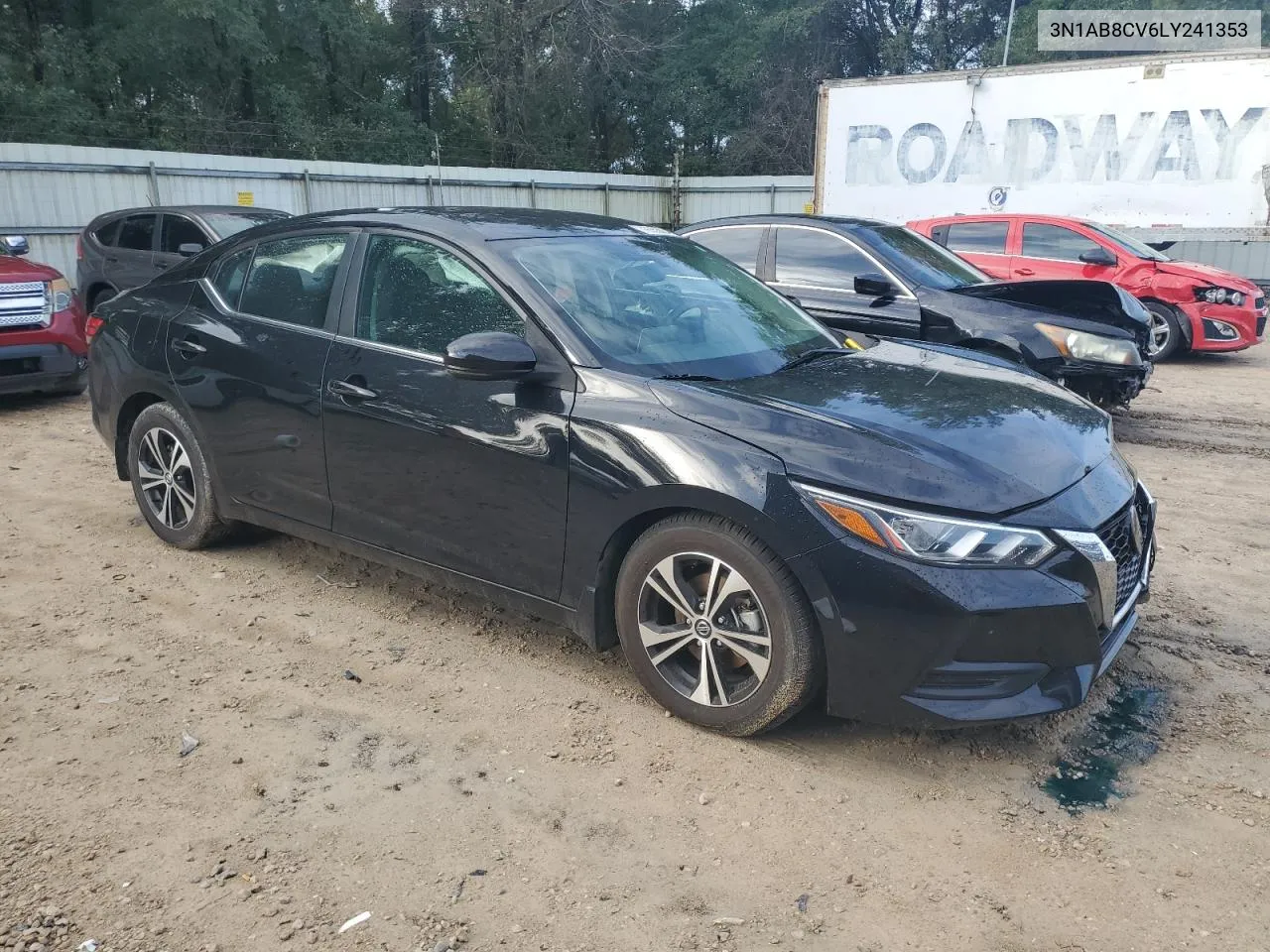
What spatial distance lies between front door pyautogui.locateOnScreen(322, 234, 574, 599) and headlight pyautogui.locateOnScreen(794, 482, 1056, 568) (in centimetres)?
105

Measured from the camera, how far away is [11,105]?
23.1 meters

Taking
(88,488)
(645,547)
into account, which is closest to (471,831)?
(645,547)

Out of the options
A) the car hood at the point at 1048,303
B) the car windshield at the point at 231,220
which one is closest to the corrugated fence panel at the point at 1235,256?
the car hood at the point at 1048,303

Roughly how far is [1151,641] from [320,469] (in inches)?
135

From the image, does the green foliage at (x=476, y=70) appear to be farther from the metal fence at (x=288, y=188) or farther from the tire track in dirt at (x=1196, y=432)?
the tire track in dirt at (x=1196, y=432)

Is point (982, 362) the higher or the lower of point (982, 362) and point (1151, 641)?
the higher

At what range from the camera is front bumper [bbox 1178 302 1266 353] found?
11.0 m

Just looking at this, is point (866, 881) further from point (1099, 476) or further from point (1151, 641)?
point (1151, 641)

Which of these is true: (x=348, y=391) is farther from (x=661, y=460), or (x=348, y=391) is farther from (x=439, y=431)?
(x=661, y=460)

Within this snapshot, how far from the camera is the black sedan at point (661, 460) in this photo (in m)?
2.92

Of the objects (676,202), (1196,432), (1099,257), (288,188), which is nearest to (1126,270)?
(1099,257)

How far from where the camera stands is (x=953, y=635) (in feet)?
9.35

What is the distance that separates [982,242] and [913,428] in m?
8.94

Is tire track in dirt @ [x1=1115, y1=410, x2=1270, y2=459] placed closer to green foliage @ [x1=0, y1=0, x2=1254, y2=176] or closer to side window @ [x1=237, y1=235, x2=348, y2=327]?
side window @ [x1=237, y1=235, x2=348, y2=327]
